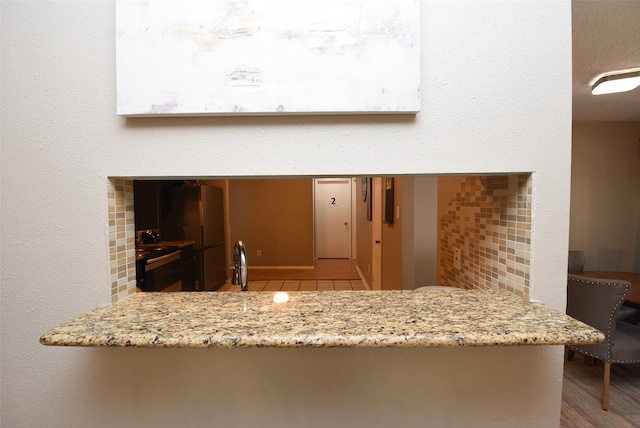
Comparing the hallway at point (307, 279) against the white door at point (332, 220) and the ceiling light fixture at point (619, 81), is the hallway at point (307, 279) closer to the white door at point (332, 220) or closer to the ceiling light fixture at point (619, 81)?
the white door at point (332, 220)

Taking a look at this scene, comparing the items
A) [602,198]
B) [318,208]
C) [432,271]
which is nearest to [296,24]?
[432,271]

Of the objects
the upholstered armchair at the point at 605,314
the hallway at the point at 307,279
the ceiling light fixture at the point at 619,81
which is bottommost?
the hallway at the point at 307,279

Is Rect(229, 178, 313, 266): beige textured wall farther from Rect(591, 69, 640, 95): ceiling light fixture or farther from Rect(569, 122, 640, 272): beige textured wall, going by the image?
Rect(591, 69, 640, 95): ceiling light fixture

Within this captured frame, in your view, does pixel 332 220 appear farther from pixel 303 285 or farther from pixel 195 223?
pixel 195 223

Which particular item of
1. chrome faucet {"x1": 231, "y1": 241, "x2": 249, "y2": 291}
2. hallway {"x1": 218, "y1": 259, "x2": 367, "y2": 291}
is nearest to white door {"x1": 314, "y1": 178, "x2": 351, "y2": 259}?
hallway {"x1": 218, "y1": 259, "x2": 367, "y2": 291}

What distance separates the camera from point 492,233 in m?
1.25

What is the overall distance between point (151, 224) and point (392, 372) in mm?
3142

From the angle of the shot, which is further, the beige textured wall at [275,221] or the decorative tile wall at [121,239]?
the beige textured wall at [275,221]

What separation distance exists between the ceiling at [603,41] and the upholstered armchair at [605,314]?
149cm

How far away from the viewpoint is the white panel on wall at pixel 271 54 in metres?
0.94

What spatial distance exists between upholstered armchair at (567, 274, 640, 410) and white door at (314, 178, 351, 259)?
5633mm

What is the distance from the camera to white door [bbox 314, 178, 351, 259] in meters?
7.70

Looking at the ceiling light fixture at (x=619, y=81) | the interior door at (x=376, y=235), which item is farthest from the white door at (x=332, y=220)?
the ceiling light fixture at (x=619, y=81)

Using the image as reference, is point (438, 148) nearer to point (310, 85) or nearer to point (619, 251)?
point (310, 85)
